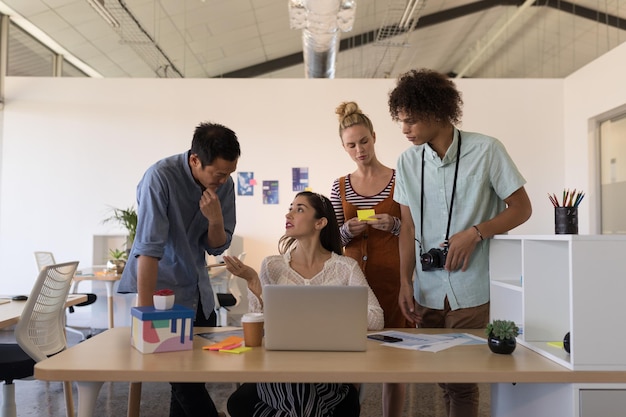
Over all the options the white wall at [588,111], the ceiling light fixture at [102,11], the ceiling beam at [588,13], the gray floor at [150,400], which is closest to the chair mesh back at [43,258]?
the gray floor at [150,400]

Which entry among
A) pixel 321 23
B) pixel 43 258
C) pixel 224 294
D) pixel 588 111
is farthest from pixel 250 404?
pixel 588 111

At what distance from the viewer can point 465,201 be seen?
2.12 metres

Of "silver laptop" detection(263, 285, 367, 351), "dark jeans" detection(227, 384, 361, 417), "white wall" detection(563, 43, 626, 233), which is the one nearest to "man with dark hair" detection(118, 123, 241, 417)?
"dark jeans" detection(227, 384, 361, 417)

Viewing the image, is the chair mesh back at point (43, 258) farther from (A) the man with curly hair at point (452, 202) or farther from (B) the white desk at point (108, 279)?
(A) the man with curly hair at point (452, 202)

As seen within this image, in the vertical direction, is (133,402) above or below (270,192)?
below

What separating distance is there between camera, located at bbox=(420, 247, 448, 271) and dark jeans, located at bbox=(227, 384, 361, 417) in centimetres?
56

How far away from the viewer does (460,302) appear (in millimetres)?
2127

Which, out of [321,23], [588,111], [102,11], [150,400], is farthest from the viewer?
[588,111]

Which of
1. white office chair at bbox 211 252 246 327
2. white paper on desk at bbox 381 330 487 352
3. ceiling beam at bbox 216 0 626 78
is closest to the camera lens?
white paper on desk at bbox 381 330 487 352

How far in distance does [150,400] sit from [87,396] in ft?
7.71

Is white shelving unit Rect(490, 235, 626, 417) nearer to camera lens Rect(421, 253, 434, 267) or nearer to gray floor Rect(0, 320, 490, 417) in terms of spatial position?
camera lens Rect(421, 253, 434, 267)

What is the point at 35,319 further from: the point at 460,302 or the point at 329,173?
the point at 329,173

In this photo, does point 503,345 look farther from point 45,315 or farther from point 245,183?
point 245,183

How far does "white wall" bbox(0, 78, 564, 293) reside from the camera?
284 inches
